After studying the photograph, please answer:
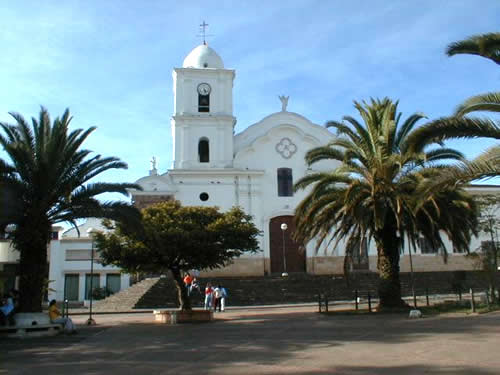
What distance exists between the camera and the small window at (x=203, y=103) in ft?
122

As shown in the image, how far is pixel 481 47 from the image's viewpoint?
35.0ft

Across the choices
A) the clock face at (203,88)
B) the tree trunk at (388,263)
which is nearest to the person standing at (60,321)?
the tree trunk at (388,263)

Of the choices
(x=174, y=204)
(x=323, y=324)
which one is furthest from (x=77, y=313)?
(x=323, y=324)

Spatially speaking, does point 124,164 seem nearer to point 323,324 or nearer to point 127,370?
point 323,324

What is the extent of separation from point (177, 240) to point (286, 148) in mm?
19627

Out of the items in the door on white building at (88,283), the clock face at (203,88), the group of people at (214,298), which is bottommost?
the group of people at (214,298)

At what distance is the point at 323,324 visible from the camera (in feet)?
51.5

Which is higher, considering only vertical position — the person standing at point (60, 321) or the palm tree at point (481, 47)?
the palm tree at point (481, 47)

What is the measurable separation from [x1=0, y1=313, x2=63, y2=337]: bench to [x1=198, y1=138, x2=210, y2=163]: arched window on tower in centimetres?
2164

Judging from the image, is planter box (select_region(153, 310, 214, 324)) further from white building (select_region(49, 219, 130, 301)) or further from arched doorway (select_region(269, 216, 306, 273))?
arched doorway (select_region(269, 216, 306, 273))

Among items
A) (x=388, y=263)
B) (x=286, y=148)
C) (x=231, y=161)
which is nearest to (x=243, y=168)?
(x=231, y=161)

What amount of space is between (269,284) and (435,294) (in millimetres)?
8993

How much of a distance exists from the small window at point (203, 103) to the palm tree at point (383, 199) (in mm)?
18377

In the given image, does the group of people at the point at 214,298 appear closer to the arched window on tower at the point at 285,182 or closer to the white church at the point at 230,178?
the white church at the point at 230,178
